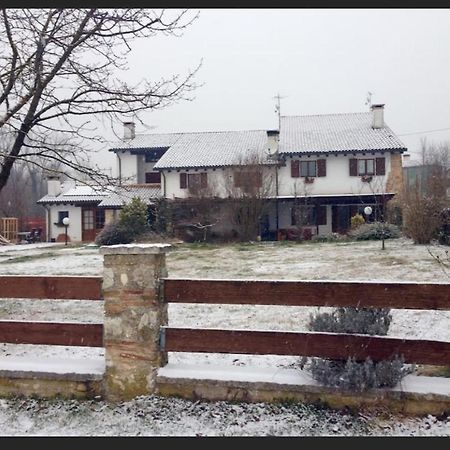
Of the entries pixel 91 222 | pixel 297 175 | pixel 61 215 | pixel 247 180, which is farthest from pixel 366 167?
pixel 61 215

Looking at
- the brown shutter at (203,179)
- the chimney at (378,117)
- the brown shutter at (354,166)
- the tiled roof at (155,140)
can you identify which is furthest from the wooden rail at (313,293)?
the tiled roof at (155,140)

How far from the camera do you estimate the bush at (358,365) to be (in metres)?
3.28

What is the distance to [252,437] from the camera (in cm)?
314

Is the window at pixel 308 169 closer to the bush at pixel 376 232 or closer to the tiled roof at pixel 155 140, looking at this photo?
the bush at pixel 376 232

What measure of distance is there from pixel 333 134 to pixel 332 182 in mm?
3644

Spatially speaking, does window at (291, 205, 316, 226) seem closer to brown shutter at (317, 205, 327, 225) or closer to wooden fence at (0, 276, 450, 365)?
brown shutter at (317, 205, 327, 225)

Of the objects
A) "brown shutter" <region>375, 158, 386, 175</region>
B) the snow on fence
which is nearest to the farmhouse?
"brown shutter" <region>375, 158, 386, 175</region>

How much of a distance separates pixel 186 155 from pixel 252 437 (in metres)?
26.5

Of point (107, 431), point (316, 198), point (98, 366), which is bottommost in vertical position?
point (107, 431)

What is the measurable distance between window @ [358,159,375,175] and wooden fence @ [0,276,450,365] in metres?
24.2

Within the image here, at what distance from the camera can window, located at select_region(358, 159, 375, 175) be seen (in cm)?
2625

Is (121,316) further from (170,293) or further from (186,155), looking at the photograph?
(186,155)

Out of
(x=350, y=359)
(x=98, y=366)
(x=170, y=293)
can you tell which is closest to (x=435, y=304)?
(x=350, y=359)

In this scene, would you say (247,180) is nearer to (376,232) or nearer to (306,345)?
(376,232)
